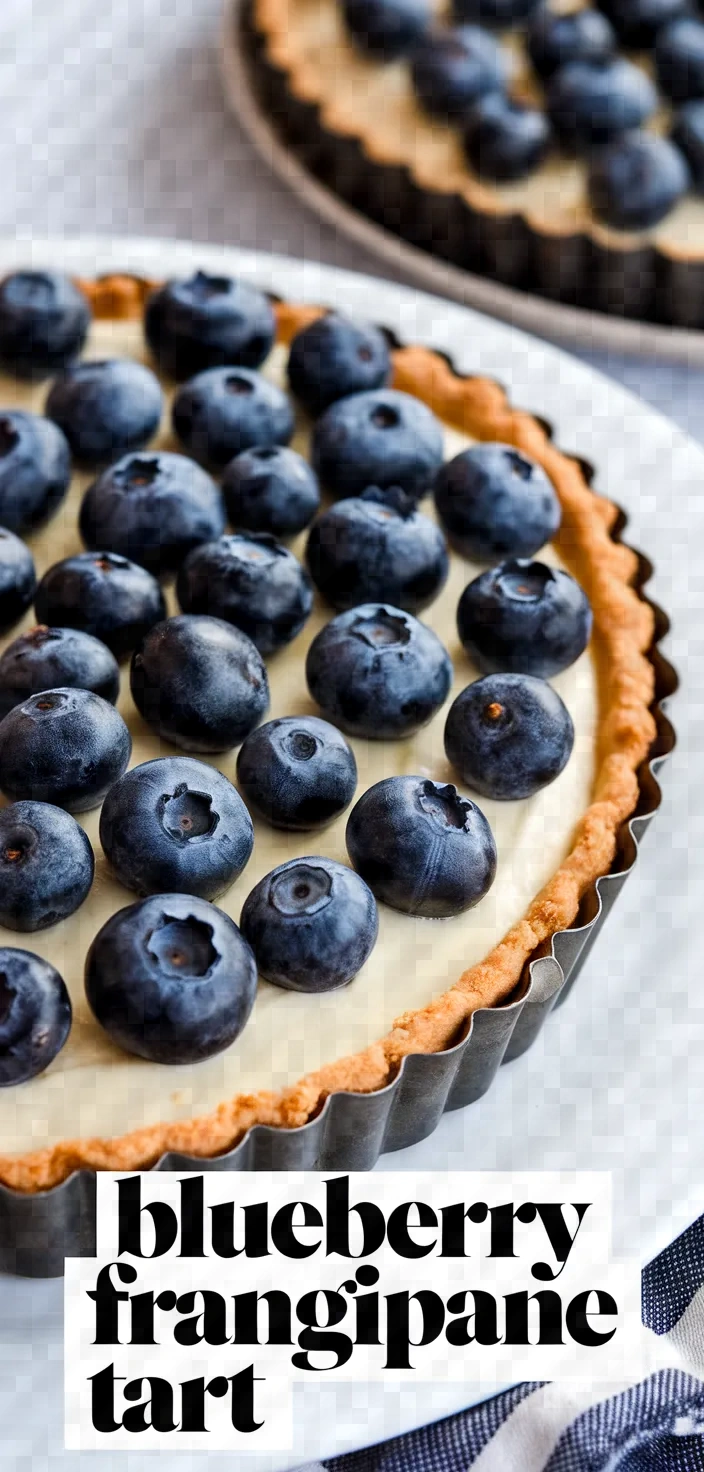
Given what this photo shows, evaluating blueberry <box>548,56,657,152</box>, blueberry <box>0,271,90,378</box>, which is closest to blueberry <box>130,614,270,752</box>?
blueberry <box>0,271,90,378</box>

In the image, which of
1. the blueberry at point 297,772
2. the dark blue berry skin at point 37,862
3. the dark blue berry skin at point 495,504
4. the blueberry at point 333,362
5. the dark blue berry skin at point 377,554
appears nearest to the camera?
the dark blue berry skin at point 37,862

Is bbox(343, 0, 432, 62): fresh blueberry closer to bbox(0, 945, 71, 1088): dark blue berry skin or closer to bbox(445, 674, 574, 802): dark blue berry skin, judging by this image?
bbox(445, 674, 574, 802): dark blue berry skin

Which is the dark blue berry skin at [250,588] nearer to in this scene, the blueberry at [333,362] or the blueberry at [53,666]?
the blueberry at [53,666]

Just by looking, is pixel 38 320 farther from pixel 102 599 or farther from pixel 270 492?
pixel 102 599

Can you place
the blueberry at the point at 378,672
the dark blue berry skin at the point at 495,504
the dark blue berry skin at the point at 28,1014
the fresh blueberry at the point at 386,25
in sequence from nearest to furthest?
1. the dark blue berry skin at the point at 28,1014
2. the blueberry at the point at 378,672
3. the dark blue berry skin at the point at 495,504
4. the fresh blueberry at the point at 386,25

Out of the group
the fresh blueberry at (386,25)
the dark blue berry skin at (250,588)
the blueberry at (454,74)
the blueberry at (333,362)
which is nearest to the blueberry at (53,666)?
the dark blue berry skin at (250,588)

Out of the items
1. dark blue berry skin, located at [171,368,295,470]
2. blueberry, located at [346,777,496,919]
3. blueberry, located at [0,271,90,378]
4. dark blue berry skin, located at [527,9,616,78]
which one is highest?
dark blue berry skin, located at [527,9,616,78]

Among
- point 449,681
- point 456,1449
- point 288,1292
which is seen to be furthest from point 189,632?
point 456,1449
